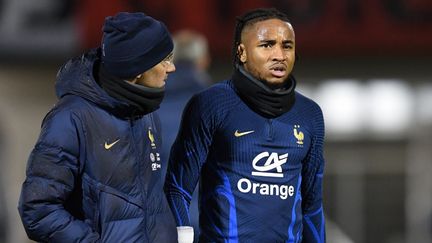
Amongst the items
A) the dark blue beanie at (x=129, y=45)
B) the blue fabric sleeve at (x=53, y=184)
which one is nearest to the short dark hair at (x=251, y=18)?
the dark blue beanie at (x=129, y=45)

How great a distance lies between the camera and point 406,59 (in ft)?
39.0

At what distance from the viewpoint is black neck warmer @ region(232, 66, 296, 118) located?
4.56 m

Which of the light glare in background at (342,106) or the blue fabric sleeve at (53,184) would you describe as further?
the light glare in background at (342,106)

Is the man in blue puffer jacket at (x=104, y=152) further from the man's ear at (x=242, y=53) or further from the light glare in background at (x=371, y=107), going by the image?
the light glare in background at (x=371, y=107)

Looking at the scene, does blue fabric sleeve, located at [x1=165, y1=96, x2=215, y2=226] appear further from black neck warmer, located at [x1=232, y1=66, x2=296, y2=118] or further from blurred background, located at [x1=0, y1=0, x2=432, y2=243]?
blurred background, located at [x1=0, y1=0, x2=432, y2=243]

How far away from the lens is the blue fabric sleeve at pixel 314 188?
4719 mm

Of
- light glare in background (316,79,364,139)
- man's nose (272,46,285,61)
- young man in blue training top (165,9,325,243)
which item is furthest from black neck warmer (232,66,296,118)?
light glare in background (316,79,364,139)

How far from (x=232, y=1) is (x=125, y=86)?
654 cm

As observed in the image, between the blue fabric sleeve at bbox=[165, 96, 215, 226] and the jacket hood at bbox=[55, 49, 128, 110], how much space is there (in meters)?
0.53

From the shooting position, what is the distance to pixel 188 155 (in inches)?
181

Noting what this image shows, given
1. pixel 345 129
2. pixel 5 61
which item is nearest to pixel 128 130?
pixel 5 61

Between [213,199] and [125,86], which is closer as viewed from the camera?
[125,86]

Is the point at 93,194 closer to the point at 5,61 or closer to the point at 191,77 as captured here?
the point at 191,77

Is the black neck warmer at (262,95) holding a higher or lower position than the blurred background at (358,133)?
higher
